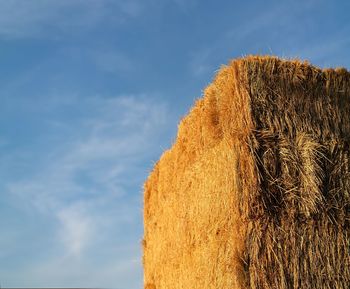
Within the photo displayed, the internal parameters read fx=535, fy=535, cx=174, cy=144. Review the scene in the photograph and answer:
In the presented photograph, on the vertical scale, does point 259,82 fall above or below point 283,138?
above

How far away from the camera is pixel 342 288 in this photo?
6715 mm

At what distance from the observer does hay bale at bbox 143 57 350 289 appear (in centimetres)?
648

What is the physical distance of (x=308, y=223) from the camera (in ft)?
22.1

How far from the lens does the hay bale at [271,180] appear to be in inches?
255

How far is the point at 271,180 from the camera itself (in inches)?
262

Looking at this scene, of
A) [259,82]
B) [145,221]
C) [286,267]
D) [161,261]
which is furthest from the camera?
[145,221]

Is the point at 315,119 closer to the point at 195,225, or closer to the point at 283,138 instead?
the point at 283,138

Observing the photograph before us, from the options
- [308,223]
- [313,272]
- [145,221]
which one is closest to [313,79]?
[308,223]

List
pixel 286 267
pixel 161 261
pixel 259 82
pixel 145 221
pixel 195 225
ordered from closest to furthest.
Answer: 1. pixel 286 267
2. pixel 259 82
3. pixel 195 225
4. pixel 161 261
5. pixel 145 221

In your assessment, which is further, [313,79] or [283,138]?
[313,79]

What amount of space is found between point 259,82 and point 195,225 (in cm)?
225

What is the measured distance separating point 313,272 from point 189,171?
96.4 inches

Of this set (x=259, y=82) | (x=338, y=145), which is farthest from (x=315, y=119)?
(x=259, y=82)

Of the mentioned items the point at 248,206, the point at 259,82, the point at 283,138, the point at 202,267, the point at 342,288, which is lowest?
the point at 342,288
